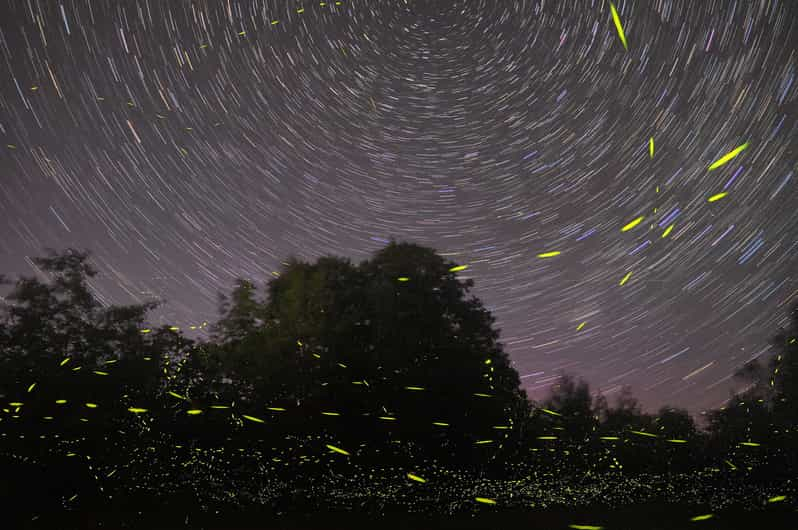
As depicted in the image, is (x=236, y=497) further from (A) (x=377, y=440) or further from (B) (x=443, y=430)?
(B) (x=443, y=430)

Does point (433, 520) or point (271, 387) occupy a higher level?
point (271, 387)

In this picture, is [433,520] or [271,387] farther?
[271,387]

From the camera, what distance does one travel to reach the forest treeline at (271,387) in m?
11.9

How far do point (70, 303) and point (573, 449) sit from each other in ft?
72.8

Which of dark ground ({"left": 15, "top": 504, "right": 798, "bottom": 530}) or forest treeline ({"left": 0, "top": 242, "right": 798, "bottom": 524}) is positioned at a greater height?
forest treeline ({"left": 0, "top": 242, "right": 798, "bottom": 524})

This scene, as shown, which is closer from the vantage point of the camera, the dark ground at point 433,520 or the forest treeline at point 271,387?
the dark ground at point 433,520

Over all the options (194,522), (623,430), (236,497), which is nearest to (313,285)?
(236,497)

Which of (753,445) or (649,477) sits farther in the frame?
(649,477)

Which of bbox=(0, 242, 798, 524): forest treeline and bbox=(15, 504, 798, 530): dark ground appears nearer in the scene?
bbox=(15, 504, 798, 530): dark ground

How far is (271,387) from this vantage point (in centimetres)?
1427

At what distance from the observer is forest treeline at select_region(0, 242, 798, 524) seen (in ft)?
39.2

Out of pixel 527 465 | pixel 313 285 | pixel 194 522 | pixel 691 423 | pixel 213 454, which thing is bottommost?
pixel 194 522

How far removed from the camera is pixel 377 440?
46.1ft

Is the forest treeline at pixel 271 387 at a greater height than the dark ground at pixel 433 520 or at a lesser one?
greater
